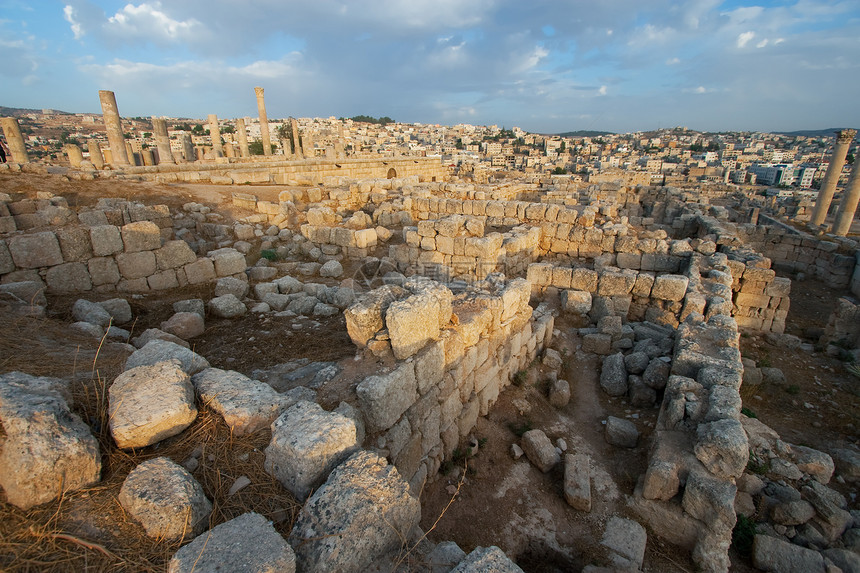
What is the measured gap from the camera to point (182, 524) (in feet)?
6.87

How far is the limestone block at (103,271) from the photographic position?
710 centimetres

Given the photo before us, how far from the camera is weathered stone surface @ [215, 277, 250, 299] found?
7645 mm

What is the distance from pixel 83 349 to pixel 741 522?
7206 millimetres

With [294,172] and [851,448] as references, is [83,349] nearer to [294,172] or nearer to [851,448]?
[851,448]

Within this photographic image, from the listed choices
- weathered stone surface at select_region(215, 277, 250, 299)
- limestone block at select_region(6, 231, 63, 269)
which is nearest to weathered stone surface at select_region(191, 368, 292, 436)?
weathered stone surface at select_region(215, 277, 250, 299)

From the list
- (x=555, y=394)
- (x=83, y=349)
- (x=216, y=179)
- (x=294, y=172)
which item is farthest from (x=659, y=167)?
(x=83, y=349)

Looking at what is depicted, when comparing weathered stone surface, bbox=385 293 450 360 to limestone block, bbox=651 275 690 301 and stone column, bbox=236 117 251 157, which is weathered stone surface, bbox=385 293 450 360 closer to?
limestone block, bbox=651 275 690 301

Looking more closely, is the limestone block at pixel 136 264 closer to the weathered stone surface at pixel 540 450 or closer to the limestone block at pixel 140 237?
the limestone block at pixel 140 237

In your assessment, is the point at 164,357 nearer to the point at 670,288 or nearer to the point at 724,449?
the point at 724,449

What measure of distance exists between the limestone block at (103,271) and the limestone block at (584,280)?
899cm

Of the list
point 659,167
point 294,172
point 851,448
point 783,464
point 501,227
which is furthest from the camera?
point 659,167

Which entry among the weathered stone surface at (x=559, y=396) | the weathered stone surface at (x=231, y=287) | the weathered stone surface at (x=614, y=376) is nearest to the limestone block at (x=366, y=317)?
the weathered stone surface at (x=559, y=396)

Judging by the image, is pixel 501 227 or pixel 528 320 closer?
pixel 528 320

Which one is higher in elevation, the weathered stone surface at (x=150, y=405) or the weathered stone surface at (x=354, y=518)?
the weathered stone surface at (x=150, y=405)
